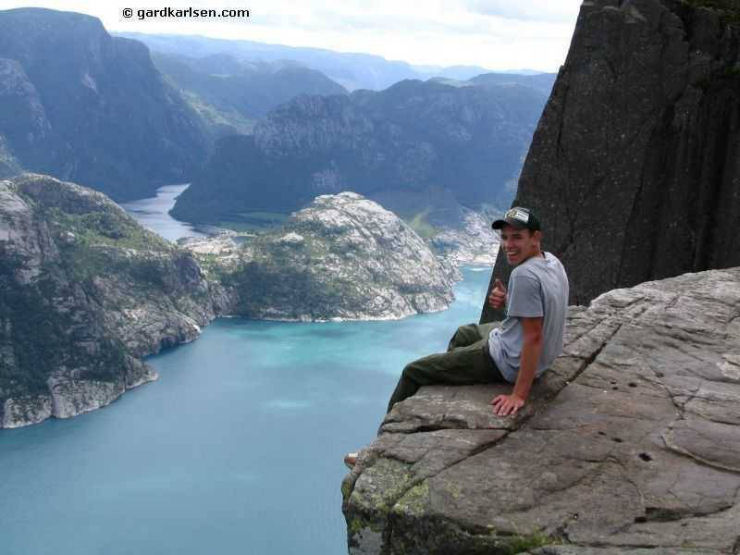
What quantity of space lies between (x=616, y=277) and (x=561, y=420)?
1591cm

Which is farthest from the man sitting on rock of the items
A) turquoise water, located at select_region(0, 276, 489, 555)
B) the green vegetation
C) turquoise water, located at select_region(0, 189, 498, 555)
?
turquoise water, located at select_region(0, 276, 489, 555)

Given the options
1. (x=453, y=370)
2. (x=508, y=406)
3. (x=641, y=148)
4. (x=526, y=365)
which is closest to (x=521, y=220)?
(x=526, y=365)

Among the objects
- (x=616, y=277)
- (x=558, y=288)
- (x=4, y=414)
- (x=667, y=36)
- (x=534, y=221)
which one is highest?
(x=667, y=36)

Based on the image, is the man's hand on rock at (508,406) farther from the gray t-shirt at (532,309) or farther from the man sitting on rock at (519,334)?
the gray t-shirt at (532,309)

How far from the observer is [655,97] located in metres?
25.5

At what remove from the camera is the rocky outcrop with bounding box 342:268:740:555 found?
812 centimetres

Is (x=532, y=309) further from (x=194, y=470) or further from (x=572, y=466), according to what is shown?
(x=194, y=470)

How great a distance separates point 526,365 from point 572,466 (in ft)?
4.96

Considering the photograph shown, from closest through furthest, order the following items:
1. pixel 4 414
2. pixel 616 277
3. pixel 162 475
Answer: pixel 616 277, pixel 162 475, pixel 4 414

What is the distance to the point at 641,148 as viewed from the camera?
2530 centimetres

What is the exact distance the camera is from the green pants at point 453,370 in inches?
435

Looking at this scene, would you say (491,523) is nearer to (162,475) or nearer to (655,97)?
(655,97)

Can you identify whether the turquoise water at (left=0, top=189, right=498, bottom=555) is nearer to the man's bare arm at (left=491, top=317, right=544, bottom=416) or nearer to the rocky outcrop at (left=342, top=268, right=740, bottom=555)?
the rocky outcrop at (left=342, top=268, right=740, bottom=555)

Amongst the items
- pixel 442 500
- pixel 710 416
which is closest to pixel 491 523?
pixel 442 500
